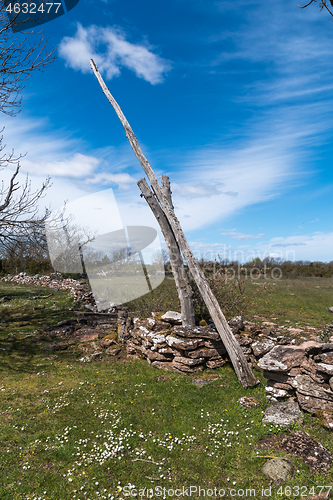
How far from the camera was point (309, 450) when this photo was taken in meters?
4.48

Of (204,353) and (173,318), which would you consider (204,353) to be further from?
(173,318)

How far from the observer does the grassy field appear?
423cm

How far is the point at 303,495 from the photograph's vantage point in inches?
152

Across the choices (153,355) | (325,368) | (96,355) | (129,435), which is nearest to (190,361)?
(153,355)

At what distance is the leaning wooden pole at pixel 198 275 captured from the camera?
688 centimetres

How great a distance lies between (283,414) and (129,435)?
3.11 metres

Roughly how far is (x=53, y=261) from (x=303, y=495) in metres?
26.2

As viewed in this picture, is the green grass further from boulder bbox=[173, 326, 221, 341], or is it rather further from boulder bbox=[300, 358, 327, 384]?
boulder bbox=[300, 358, 327, 384]

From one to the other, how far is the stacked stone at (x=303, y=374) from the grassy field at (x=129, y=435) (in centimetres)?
38

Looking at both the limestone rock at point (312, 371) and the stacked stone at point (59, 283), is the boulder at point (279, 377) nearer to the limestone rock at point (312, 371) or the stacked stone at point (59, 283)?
the limestone rock at point (312, 371)

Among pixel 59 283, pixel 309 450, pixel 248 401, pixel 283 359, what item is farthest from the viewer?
pixel 59 283

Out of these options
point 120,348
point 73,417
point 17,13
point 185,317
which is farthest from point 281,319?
point 17,13

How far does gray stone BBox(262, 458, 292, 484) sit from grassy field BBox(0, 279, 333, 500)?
0.33 ft

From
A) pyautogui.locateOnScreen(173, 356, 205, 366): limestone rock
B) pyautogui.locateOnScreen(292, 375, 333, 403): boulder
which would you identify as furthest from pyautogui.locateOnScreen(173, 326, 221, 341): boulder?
pyautogui.locateOnScreen(292, 375, 333, 403): boulder
